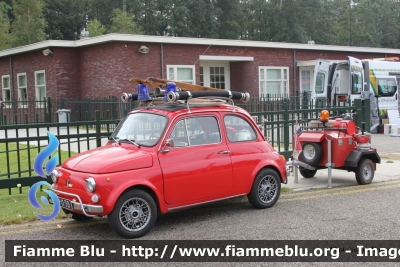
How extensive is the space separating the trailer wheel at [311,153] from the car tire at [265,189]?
80.4 inches

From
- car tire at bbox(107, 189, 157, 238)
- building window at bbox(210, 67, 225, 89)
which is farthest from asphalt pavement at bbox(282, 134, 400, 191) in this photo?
building window at bbox(210, 67, 225, 89)

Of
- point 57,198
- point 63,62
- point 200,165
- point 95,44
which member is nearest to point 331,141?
point 200,165

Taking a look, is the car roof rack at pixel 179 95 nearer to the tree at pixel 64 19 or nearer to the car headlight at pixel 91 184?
the car headlight at pixel 91 184

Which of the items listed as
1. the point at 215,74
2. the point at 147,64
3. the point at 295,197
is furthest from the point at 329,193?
the point at 215,74

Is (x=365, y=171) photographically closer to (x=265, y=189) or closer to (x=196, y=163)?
(x=265, y=189)

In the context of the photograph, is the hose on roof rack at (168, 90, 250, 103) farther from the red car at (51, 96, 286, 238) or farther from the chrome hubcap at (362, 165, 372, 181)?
the chrome hubcap at (362, 165, 372, 181)

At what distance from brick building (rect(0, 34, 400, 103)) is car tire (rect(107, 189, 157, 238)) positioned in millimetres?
16165

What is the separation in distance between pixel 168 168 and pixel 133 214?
2.55 ft

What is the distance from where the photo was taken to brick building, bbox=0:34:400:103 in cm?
2203

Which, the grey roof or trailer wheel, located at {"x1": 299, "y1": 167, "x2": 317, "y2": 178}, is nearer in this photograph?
trailer wheel, located at {"x1": 299, "y1": 167, "x2": 317, "y2": 178}

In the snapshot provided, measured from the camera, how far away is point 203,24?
52.7 metres

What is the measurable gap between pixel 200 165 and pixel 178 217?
3.23 ft

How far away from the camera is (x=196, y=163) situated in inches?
262

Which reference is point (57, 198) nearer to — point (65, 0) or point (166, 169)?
point (166, 169)
